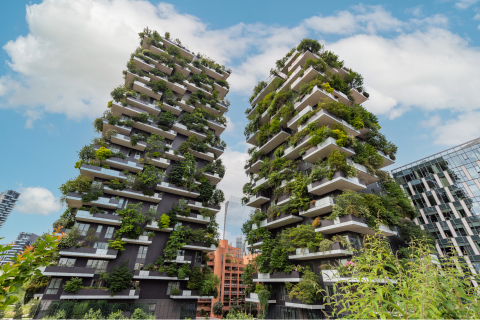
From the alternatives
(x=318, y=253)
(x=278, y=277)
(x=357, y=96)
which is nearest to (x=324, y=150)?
(x=318, y=253)

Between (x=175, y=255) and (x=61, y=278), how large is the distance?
1160cm

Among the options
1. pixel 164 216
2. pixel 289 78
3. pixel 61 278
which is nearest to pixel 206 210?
pixel 164 216

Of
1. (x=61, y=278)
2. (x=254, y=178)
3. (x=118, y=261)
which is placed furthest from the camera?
(x=254, y=178)

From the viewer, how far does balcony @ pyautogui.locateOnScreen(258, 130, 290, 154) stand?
31.9 meters

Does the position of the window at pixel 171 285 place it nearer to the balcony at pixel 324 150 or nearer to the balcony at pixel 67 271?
the balcony at pixel 67 271

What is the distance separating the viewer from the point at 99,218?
1008 inches

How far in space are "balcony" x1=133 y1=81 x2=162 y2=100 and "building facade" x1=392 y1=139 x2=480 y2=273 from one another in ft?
170

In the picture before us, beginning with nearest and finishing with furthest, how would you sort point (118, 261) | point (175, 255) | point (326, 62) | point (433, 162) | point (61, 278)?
1. point (61, 278)
2. point (118, 261)
3. point (175, 255)
4. point (326, 62)
5. point (433, 162)

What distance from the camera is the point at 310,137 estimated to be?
26.1m

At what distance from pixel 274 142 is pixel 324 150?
1023 centimetres

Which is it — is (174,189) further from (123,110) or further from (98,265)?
(123,110)

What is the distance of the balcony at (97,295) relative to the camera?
2153 cm

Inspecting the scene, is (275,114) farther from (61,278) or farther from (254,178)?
(61,278)

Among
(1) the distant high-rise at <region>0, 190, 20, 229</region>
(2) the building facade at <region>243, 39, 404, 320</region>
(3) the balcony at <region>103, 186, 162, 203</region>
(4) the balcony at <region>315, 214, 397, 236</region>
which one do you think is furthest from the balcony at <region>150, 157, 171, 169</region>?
(1) the distant high-rise at <region>0, 190, 20, 229</region>
